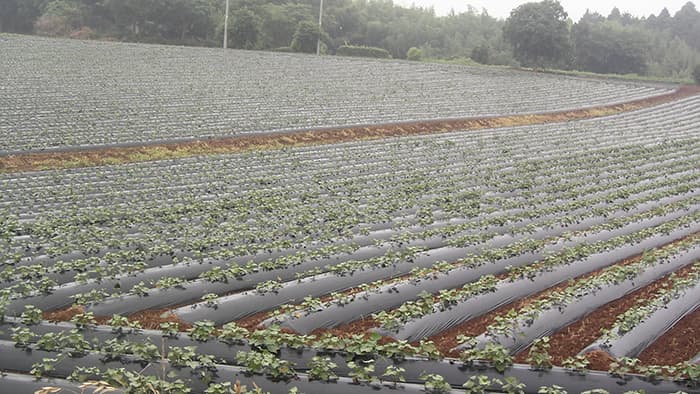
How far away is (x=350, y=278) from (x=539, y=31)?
32.2 metres

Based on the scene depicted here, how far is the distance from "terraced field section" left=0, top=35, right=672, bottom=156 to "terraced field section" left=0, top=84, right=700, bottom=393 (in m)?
4.48

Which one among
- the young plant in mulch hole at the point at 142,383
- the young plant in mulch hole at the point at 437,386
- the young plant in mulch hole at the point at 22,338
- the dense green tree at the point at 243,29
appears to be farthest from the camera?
the dense green tree at the point at 243,29

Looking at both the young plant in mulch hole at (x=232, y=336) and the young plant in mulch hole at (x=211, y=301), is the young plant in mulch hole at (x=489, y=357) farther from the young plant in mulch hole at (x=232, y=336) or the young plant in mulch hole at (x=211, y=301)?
the young plant in mulch hole at (x=211, y=301)

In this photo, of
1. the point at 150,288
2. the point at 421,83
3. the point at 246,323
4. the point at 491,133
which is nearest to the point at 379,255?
the point at 246,323

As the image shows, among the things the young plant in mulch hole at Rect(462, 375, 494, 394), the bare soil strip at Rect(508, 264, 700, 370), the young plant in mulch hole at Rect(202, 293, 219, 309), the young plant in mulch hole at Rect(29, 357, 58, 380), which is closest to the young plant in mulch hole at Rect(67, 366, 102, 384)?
the young plant in mulch hole at Rect(29, 357, 58, 380)

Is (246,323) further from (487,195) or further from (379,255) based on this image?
(487,195)

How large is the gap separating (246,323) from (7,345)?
1.77 metres

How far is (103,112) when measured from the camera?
1681cm

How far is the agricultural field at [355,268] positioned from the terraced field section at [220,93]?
393 mm

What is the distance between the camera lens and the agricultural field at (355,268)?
13.9 ft

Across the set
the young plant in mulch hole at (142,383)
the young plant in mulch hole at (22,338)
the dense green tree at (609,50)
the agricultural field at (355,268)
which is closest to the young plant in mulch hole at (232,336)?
the agricultural field at (355,268)

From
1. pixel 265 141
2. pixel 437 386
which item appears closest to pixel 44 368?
pixel 437 386

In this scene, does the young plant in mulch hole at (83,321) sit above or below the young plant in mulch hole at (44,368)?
above

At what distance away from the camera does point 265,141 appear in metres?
15.8
